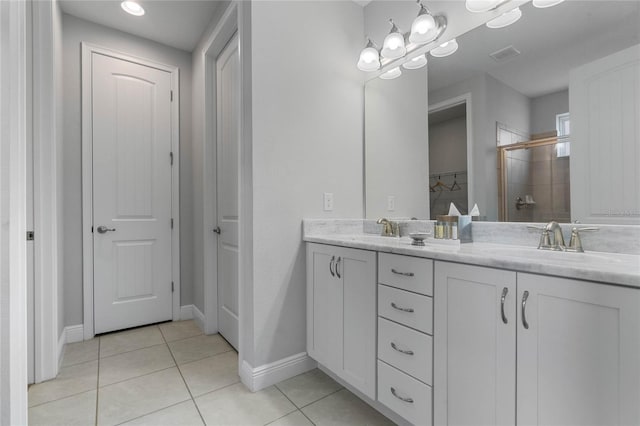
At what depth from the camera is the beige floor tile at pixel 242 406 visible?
147cm

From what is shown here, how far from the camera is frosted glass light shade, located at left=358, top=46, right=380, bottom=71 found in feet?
6.72

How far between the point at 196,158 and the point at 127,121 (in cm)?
62

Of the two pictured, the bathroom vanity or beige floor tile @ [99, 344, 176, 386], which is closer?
the bathroom vanity

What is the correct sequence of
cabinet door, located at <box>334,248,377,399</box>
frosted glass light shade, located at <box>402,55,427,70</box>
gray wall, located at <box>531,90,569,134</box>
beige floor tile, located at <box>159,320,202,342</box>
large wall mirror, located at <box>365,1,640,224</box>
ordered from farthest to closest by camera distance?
beige floor tile, located at <box>159,320,202,342</box>
frosted glass light shade, located at <box>402,55,427,70</box>
cabinet door, located at <box>334,248,377,399</box>
gray wall, located at <box>531,90,569,134</box>
large wall mirror, located at <box>365,1,640,224</box>

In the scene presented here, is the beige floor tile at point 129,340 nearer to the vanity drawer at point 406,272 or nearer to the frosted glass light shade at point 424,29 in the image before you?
the vanity drawer at point 406,272

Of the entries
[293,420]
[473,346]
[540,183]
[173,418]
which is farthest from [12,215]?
[540,183]

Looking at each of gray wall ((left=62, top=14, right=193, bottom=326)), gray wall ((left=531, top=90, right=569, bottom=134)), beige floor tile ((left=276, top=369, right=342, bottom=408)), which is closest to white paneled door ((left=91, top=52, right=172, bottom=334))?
gray wall ((left=62, top=14, right=193, bottom=326))

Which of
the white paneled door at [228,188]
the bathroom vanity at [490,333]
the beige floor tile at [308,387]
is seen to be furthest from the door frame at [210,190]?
the bathroom vanity at [490,333]

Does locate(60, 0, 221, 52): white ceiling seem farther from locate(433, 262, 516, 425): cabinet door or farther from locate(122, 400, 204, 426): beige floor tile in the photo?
locate(122, 400, 204, 426): beige floor tile

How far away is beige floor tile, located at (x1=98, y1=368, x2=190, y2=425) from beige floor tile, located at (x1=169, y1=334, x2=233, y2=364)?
8.7 inches

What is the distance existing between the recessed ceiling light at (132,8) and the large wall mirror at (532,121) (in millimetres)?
1973

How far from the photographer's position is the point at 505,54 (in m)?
1.52

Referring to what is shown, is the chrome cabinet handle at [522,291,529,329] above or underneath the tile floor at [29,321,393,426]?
above

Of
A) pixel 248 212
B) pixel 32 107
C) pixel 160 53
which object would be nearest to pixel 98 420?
pixel 248 212
